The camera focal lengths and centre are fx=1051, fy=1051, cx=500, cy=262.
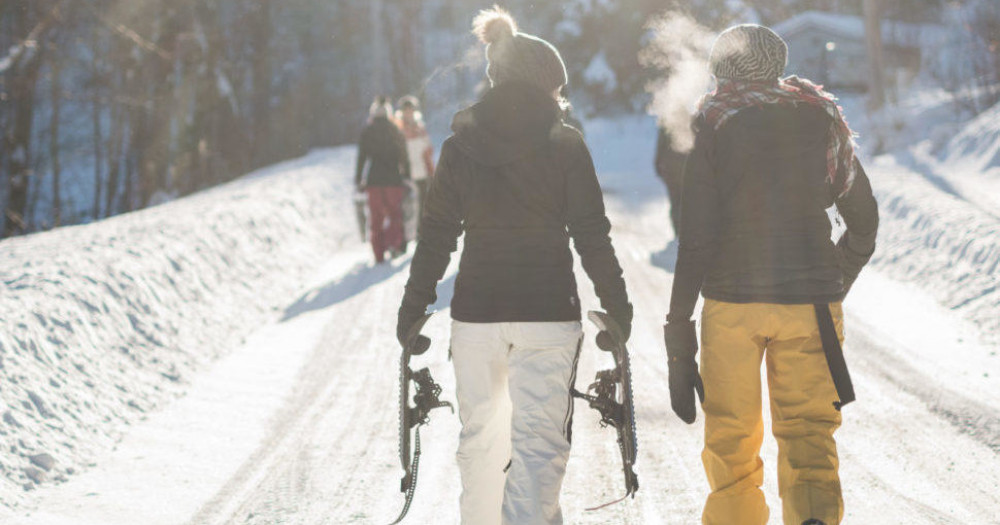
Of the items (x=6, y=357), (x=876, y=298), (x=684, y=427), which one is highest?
(x=6, y=357)

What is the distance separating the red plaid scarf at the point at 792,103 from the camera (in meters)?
3.72

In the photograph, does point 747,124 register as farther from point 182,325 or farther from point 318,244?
point 318,244

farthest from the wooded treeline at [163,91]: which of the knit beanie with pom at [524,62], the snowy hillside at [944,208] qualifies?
the knit beanie with pom at [524,62]

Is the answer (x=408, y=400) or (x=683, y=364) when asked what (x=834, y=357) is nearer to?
(x=683, y=364)

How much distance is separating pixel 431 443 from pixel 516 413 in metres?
2.64

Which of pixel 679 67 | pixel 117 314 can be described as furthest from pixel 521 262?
pixel 117 314

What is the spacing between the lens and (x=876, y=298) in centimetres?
1025

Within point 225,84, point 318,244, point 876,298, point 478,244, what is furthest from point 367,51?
point 478,244

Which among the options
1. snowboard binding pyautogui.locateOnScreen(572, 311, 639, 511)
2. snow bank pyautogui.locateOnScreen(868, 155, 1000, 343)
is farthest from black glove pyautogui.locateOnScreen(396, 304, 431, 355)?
snow bank pyautogui.locateOnScreen(868, 155, 1000, 343)

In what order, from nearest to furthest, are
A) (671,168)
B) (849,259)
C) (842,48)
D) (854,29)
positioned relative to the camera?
(849,259)
(671,168)
(854,29)
(842,48)

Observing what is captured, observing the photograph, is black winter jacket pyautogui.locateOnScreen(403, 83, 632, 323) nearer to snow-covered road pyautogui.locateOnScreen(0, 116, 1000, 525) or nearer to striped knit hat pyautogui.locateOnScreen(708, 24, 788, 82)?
striped knit hat pyautogui.locateOnScreen(708, 24, 788, 82)

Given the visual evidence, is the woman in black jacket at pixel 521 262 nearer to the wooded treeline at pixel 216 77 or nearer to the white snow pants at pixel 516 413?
the white snow pants at pixel 516 413

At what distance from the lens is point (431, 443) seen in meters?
6.25

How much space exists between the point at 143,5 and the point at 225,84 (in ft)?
12.0
